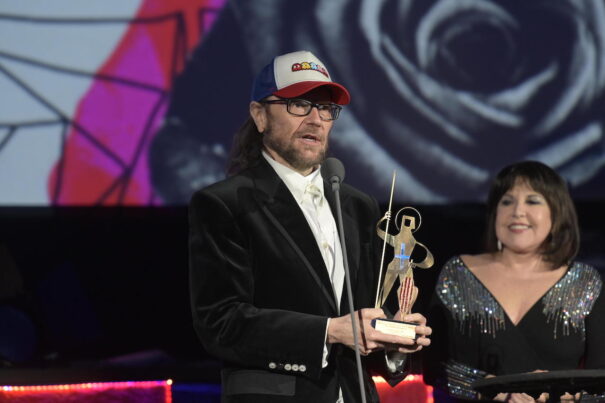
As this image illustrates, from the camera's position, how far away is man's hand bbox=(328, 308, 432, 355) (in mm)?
2225

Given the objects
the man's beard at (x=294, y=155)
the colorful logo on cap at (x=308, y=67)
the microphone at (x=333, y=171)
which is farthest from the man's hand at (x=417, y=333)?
the colorful logo on cap at (x=308, y=67)

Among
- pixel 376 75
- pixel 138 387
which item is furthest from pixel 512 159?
pixel 138 387

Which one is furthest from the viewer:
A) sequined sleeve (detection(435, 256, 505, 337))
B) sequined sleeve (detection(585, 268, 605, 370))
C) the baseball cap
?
sequined sleeve (detection(435, 256, 505, 337))

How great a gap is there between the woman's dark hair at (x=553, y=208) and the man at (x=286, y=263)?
870 mm

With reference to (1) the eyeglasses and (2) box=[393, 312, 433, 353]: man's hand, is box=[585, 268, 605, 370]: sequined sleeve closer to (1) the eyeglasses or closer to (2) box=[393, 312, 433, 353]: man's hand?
(2) box=[393, 312, 433, 353]: man's hand

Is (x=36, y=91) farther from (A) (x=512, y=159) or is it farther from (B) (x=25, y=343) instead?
(A) (x=512, y=159)

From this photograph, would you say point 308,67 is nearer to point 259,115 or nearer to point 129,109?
point 259,115

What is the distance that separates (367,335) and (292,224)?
382 mm

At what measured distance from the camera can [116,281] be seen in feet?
15.8

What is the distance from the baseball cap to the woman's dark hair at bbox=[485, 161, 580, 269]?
0.99 meters

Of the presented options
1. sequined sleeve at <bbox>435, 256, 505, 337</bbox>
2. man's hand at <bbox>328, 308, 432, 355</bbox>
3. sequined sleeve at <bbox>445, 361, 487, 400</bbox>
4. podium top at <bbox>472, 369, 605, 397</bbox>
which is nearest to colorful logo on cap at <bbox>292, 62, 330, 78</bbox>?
man's hand at <bbox>328, 308, 432, 355</bbox>

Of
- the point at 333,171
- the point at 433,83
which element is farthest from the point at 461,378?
the point at 433,83

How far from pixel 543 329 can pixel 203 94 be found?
229 centimetres

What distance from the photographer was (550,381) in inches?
87.0
